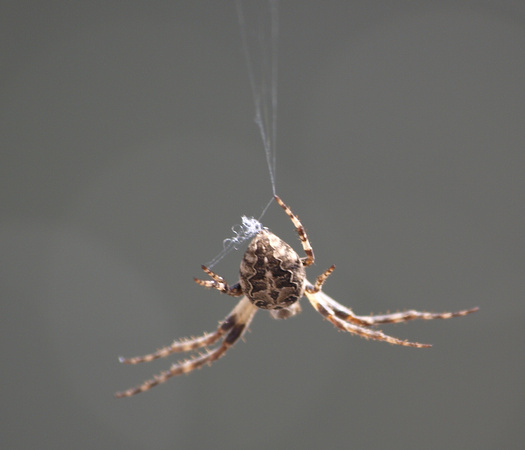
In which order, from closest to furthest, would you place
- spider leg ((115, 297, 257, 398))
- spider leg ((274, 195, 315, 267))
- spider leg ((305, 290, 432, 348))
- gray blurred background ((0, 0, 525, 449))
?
1. spider leg ((274, 195, 315, 267))
2. spider leg ((305, 290, 432, 348))
3. spider leg ((115, 297, 257, 398))
4. gray blurred background ((0, 0, 525, 449))

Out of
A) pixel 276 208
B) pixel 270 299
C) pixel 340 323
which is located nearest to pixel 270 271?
pixel 270 299

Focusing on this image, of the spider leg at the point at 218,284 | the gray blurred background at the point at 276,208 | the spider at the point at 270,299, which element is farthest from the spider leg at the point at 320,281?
the gray blurred background at the point at 276,208

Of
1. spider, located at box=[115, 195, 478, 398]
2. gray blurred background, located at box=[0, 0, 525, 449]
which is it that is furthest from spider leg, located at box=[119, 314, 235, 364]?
gray blurred background, located at box=[0, 0, 525, 449]

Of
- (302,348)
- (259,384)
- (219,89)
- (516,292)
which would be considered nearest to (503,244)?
(516,292)

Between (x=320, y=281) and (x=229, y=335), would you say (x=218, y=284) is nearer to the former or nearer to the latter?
(x=320, y=281)

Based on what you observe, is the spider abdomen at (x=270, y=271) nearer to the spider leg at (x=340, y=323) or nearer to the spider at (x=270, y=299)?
the spider at (x=270, y=299)

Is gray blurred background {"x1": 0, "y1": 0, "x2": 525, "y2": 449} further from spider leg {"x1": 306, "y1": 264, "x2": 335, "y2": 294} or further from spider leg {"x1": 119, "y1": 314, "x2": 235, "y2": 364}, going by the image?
spider leg {"x1": 306, "y1": 264, "x2": 335, "y2": 294}
